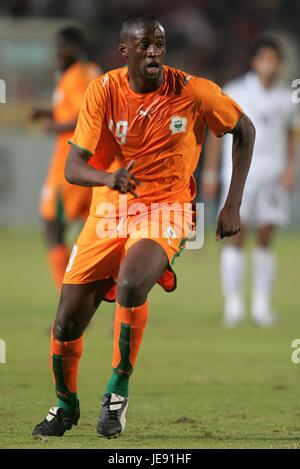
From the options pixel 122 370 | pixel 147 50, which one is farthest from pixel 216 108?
pixel 122 370

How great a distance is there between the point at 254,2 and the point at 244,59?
5.95 ft

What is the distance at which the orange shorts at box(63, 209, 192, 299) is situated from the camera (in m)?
6.07

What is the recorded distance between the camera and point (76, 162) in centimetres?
591

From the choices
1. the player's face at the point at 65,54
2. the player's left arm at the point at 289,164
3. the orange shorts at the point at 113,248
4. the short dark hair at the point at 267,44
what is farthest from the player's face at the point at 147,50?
the player's left arm at the point at 289,164

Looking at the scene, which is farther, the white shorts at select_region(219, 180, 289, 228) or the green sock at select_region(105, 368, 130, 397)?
the white shorts at select_region(219, 180, 289, 228)

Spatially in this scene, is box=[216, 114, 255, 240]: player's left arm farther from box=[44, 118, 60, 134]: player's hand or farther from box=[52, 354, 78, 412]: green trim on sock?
box=[44, 118, 60, 134]: player's hand

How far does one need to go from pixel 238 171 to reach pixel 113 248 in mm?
864

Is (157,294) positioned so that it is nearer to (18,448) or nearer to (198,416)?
(198,416)

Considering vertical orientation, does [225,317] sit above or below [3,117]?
below

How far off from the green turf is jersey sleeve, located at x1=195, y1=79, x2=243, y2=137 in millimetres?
1709

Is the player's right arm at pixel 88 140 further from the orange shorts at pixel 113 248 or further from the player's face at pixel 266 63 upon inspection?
the player's face at pixel 266 63

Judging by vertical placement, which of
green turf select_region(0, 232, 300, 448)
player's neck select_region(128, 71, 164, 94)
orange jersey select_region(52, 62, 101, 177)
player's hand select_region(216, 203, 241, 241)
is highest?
orange jersey select_region(52, 62, 101, 177)

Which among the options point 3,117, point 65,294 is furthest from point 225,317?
point 3,117

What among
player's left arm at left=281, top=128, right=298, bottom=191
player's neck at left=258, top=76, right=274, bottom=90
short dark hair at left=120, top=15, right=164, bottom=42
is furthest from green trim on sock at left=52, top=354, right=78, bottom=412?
player's left arm at left=281, top=128, right=298, bottom=191
